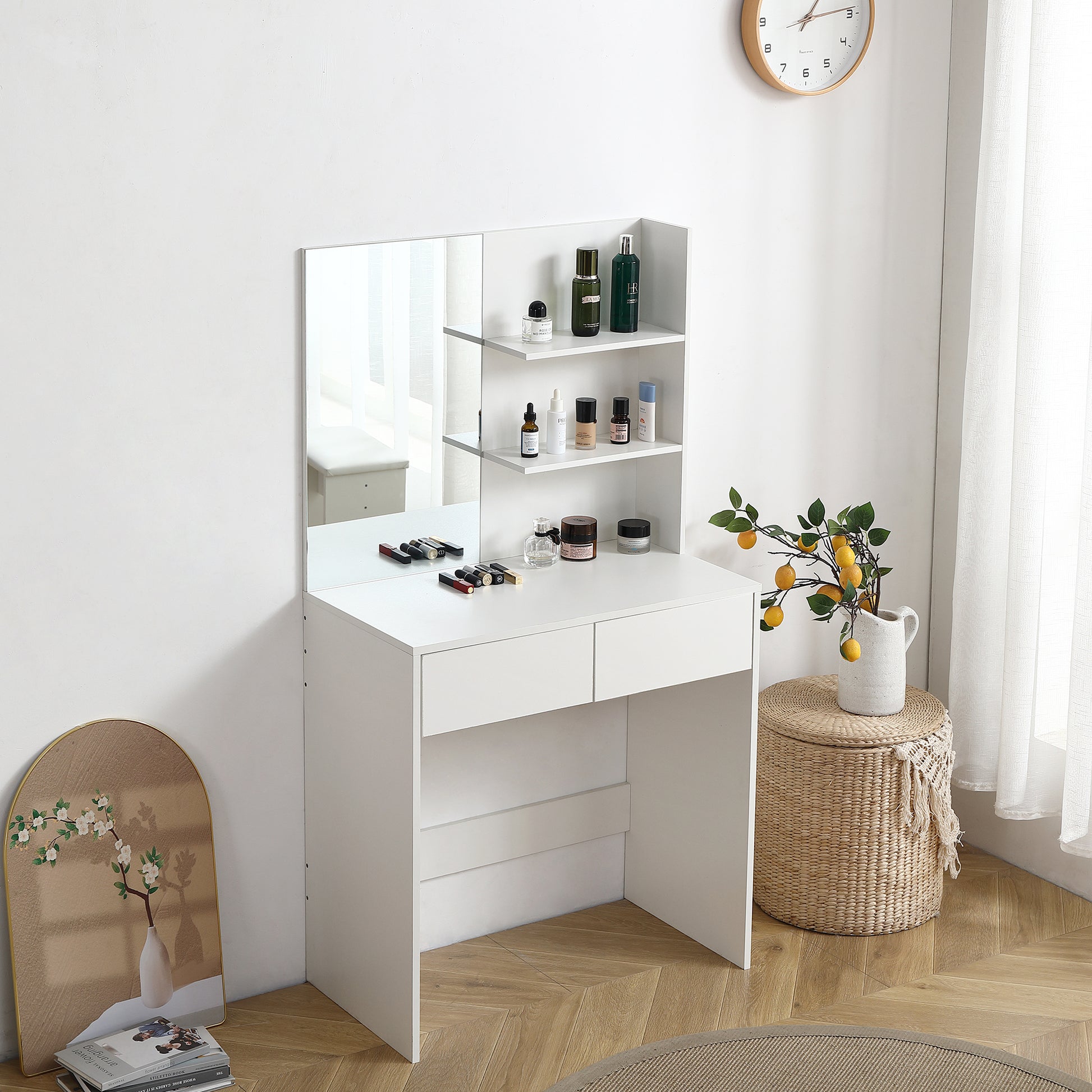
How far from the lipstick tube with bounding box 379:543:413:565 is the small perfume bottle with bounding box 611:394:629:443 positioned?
19.4 inches

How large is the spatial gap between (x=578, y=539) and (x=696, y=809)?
2.12 ft

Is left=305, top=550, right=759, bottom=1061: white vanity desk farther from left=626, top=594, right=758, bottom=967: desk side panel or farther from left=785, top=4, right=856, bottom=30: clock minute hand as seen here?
left=785, top=4, right=856, bottom=30: clock minute hand

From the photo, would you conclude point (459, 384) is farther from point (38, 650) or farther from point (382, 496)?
point (38, 650)

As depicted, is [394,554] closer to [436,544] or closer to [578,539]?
[436,544]

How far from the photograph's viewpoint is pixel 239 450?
271cm

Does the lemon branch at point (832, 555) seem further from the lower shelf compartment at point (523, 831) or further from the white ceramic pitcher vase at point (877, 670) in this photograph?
the lower shelf compartment at point (523, 831)

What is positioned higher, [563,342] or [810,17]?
[810,17]

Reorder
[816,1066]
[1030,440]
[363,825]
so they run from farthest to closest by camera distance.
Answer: [1030,440]
[363,825]
[816,1066]

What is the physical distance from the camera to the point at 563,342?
289 centimetres

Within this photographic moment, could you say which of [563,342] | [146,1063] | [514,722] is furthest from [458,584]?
[146,1063]

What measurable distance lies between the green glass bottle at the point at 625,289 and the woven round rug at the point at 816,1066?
54.5 inches

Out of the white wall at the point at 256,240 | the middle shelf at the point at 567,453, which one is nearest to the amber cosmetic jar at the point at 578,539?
the middle shelf at the point at 567,453

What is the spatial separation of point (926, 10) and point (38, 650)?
2.33 m

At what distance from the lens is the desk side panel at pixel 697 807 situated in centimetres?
303
